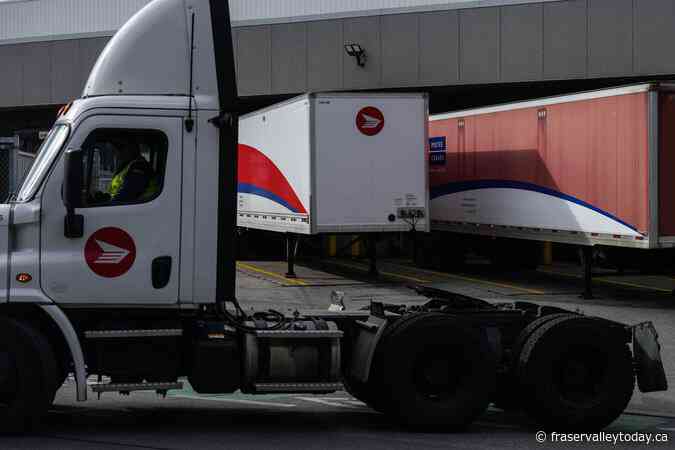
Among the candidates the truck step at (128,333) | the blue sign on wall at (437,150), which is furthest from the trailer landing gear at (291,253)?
the truck step at (128,333)

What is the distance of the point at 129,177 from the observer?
938 centimetres

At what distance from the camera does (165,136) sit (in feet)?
31.0

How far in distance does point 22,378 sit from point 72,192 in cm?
152

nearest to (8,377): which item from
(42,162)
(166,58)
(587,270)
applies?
(42,162)

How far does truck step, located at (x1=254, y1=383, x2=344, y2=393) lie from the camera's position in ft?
31.2

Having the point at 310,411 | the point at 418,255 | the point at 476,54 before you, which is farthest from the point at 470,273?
the point at 310,411

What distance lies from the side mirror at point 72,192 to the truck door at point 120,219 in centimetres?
7

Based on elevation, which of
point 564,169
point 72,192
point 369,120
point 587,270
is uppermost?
point 369,120

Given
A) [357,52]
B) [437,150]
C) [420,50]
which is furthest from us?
[357,52]

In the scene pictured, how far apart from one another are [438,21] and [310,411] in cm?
2271

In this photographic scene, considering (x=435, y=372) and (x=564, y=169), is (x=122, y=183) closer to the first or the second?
(x=435, y=372)

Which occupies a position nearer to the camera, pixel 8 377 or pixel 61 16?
pixel 8 377

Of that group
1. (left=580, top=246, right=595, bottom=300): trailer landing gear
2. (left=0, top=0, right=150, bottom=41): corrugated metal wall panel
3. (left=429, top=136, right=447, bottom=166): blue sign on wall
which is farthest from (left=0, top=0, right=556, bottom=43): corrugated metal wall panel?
(left=580, top=246, right=595, bottom=300): trailer landing gear

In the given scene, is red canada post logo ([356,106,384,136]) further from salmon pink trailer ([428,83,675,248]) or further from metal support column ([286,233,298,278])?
metal support column ([286,233,298,278])
